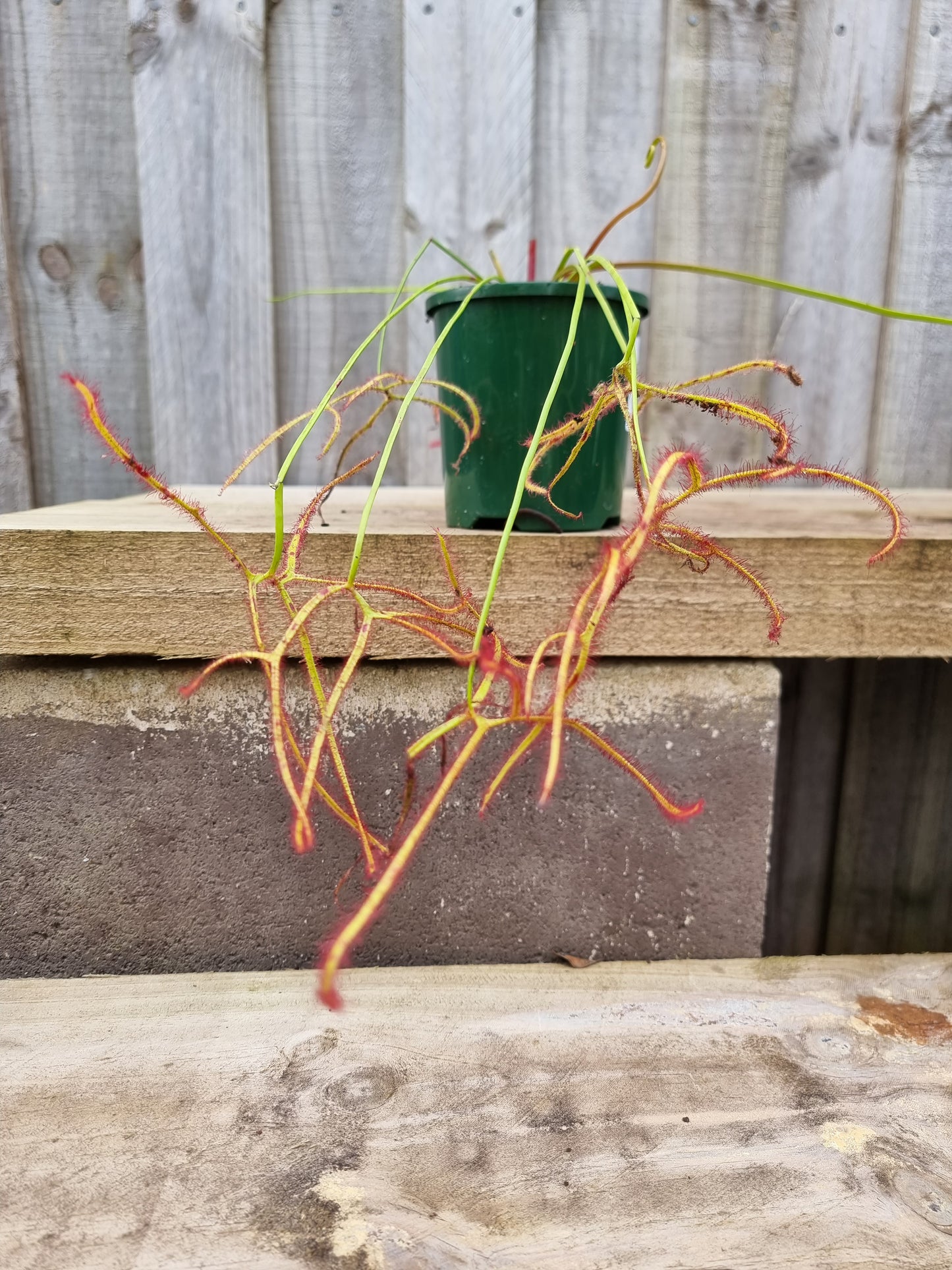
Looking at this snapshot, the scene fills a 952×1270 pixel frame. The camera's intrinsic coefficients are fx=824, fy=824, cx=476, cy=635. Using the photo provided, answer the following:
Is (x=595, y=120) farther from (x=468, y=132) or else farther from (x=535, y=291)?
(x=535, y=291)

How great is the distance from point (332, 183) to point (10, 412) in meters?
0.50

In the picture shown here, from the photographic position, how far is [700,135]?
1.04 meters

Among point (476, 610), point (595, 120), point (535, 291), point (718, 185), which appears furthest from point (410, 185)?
point (476, 610)

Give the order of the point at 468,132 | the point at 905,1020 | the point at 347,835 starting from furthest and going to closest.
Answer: the point at 468,132, the point at 347,835, the point at 905,1020

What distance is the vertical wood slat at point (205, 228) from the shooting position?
0.97 metres

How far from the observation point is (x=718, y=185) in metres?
1.05

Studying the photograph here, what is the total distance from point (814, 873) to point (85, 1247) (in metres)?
1.13

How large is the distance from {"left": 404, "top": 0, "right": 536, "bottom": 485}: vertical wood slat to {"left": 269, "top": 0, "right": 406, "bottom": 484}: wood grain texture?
3 cm

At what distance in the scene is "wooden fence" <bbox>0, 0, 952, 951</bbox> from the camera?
0.99 meters

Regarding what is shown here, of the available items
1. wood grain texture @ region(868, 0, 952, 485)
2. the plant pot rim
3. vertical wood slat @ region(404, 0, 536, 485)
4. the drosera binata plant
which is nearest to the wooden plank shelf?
the drosera binata plant

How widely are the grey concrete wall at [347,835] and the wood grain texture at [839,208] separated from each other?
613 mm

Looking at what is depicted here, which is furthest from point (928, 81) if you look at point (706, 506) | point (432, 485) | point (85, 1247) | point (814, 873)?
point (85, 1247)

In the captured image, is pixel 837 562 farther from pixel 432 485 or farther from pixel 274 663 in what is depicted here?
pixel 432 485

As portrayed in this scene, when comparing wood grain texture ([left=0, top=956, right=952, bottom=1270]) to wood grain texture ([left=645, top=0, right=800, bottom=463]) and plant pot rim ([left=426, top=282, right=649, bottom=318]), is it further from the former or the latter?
wood grain texture ([left=645, top=0, right=800, bottom=463])
